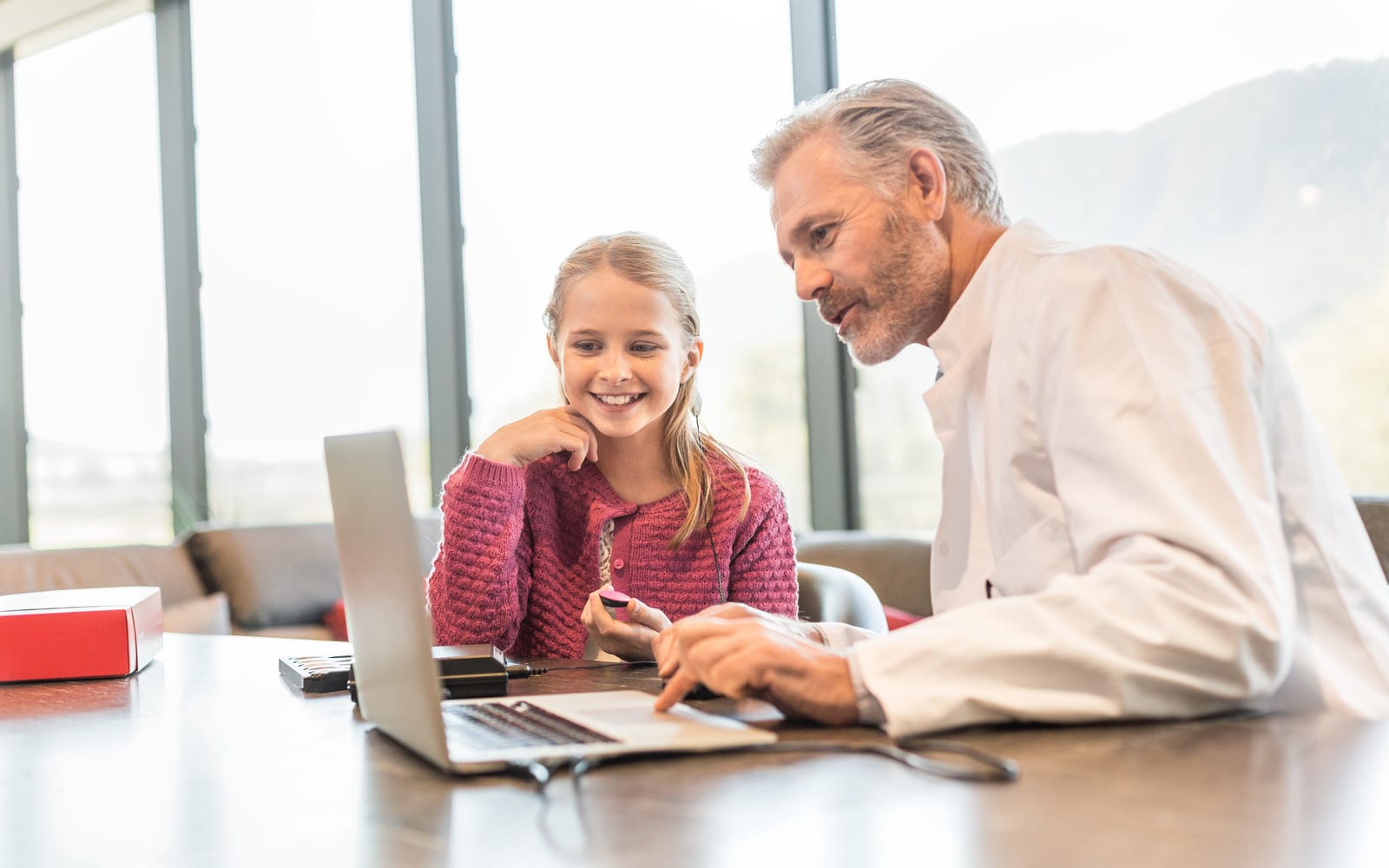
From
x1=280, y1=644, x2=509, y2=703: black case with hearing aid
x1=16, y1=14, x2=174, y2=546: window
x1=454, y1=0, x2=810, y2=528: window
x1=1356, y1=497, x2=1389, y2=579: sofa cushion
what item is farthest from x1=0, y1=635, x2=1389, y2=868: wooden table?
x1=16, y1=14, x2=174, y2=546: window

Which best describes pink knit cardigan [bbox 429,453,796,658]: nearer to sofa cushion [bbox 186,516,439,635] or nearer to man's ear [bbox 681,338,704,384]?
man's ear [bbox 681,338,704,384]

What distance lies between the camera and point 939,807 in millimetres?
720

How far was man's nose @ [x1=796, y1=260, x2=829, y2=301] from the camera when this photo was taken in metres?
1.59

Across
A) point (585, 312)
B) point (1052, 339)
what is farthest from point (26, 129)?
point (1052, 339)

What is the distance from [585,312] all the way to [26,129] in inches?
225

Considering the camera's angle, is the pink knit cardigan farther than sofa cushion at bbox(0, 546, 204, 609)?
No

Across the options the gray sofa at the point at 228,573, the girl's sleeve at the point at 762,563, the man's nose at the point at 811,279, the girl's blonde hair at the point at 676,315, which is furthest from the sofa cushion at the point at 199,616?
the man's nose at the point at 811,279

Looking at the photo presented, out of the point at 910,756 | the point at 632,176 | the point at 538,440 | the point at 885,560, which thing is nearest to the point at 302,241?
the point at 632,176

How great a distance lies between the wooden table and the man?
5cm

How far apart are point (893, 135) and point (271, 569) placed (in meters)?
2.81

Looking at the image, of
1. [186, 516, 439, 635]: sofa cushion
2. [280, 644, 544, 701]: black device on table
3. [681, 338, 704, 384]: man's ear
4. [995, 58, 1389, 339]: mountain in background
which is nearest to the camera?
[280, 644, 544, 701]: black device on table

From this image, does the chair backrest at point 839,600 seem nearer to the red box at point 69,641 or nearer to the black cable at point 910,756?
the red box at point 69,641

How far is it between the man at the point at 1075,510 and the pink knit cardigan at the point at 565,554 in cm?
54

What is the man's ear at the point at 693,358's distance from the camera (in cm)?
212
